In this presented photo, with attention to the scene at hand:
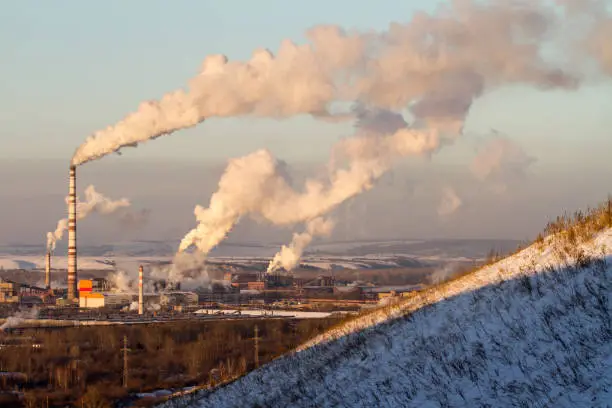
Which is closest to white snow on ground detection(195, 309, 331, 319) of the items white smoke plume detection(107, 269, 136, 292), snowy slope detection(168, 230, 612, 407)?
white smoke plume detection(107, 269, 136, 292)

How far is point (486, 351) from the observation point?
1955 cm

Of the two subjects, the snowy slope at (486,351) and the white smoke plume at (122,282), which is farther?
the white smoke plume at (122,282)

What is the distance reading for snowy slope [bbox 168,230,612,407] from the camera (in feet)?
54.5

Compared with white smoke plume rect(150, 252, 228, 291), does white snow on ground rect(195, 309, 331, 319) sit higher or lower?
lower

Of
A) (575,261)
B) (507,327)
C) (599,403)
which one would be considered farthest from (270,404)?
(599,403)

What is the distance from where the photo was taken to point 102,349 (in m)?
96.9

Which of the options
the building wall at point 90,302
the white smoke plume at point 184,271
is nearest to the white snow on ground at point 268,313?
the building wall at point 90,302

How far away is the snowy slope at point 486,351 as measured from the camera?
1661cm

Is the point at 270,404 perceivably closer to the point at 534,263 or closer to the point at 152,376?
the point at 534,263

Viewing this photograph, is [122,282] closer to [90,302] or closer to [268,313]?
[90,302]

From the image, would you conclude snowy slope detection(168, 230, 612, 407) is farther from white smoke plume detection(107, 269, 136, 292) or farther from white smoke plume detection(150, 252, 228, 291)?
white smoke plume detection(107, 269, 136, 292)

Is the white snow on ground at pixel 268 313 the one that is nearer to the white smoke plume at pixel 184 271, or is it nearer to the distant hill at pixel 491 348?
the white smoke plume at pixel 184 271

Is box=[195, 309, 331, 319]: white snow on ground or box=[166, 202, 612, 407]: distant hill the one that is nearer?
box=[166, 202, 612, 407]: distant hill

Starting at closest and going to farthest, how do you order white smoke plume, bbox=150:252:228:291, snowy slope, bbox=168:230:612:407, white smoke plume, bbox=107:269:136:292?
snowy slope, bbox=168:230:612:407 < white smoke plume, bbox=107:269:136:292 < white smoke plume, bbox=150:252:228:291
